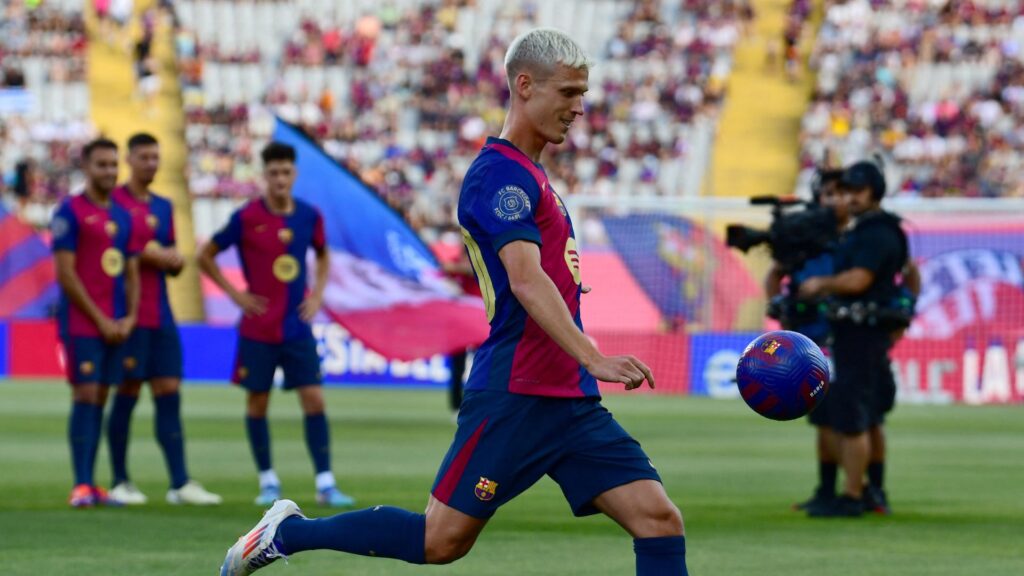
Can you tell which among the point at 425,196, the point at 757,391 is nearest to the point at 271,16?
the point at 425,196

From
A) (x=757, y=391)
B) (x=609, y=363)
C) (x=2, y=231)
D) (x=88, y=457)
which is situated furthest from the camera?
(x=2, y=231)

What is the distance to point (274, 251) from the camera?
11211 millimetres

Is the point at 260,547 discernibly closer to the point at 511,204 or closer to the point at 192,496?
the point at 511,204

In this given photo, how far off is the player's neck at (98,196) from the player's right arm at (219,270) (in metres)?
0.70

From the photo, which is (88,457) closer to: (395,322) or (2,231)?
(395,322)

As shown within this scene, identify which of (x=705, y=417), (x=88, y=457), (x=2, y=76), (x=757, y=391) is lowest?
(x=705, y=417)

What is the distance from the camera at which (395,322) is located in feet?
62.1

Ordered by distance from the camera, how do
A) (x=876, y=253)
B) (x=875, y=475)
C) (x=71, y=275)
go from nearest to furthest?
1. (x=876, y=253)
2. (x=71, y=275)
3. (x=875, y=475)

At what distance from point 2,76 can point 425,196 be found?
11.3m

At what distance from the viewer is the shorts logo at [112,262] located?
10.9 meters

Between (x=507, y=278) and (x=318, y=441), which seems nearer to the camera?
(x=507, y=278)

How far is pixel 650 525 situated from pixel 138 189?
643 centimetres

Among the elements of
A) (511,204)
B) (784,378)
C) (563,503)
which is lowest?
(563,503)

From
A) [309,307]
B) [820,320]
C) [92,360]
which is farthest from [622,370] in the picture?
[92,360]
